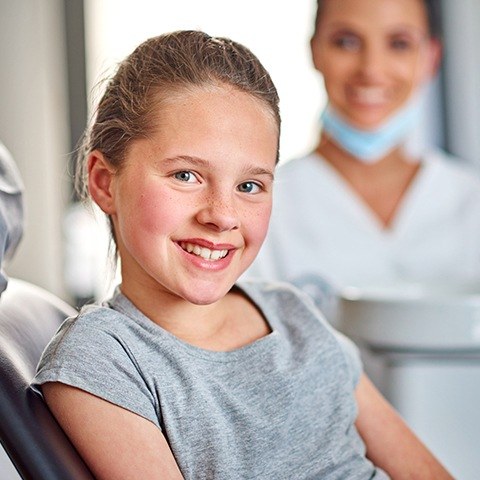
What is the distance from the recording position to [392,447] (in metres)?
1.17

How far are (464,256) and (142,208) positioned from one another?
56.3 inches

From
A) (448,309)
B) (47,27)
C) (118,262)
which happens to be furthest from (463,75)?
(118,262)

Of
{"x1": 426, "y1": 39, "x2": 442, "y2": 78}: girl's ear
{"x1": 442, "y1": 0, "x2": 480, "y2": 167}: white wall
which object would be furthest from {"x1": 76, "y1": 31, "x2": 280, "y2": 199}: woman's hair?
Answer: {"x1": 442, "y1": 0, "x2": 480, "y2": 167}: white wall

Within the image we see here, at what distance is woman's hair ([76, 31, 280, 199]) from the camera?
103 centimetres

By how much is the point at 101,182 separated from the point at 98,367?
0.22m

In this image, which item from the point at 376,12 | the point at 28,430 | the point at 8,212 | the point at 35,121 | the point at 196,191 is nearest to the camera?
the point at 28,430

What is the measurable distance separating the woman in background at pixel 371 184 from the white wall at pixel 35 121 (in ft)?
4.55

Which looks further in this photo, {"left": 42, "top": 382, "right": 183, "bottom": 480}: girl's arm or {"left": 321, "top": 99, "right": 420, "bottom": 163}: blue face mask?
{"left": 321, "top": 99, "right": 420, "bottom": 163}: blue face mask

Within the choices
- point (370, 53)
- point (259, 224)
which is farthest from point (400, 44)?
point (259, 224)

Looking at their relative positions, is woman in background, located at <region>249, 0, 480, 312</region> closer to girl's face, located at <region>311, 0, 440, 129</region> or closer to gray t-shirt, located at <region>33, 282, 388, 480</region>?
girl's face, located at <region>311, 0, 440, 129</region>

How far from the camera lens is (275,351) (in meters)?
1.10

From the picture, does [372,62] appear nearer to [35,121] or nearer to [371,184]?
[371,184]

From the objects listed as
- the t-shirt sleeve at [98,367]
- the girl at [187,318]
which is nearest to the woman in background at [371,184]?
the girl at [187,318]

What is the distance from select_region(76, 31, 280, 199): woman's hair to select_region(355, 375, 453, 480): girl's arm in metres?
0.36
